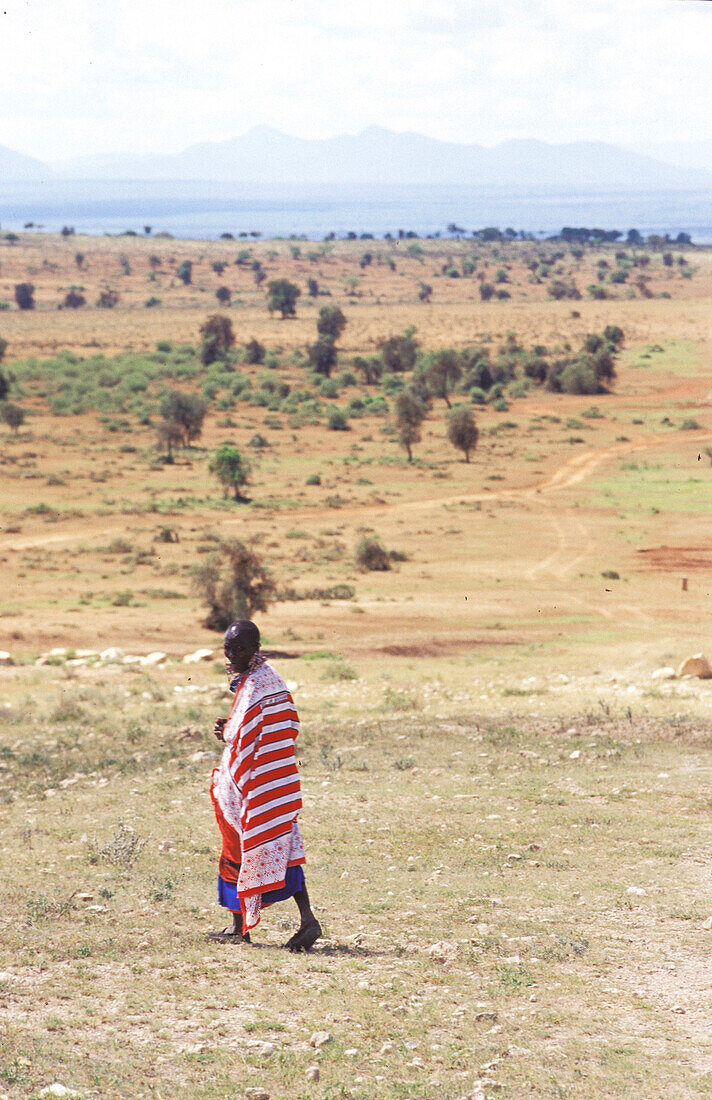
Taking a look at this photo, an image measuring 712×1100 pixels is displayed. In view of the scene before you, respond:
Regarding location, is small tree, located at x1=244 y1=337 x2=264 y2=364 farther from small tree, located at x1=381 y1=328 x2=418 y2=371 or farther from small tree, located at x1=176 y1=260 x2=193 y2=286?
small tree, located at x1=176 y1=260 x2=193 y2=286

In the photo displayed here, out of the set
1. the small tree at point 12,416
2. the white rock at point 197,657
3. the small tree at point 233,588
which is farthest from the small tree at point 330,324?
the white rock at point 197,657

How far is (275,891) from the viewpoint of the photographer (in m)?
5.94

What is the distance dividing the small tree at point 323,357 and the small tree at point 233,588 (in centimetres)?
4112

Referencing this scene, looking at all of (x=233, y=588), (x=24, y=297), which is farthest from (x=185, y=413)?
(x=24, y=297)

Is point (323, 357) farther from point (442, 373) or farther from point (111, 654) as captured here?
point (111, 654)

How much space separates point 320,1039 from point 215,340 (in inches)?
2503

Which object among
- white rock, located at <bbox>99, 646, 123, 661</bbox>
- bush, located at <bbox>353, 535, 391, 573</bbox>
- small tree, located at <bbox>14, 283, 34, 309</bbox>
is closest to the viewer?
white rock, located at <bbox>99, 646, 123, 661</bbox>

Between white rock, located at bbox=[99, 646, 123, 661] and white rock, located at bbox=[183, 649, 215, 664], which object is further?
white rock, located at bbox=[99, 646, 123, 661]

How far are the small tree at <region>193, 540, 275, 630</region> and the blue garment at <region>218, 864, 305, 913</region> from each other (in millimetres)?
15601

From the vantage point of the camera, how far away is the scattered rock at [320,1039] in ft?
16.3

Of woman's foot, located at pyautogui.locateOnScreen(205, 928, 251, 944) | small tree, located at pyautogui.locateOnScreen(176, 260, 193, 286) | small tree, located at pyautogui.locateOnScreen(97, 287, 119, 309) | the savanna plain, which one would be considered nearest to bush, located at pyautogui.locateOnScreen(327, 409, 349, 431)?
the savanna plain

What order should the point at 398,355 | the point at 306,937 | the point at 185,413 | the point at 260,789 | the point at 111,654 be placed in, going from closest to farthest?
the point at 260,789, the point at 306,937, the point at 111,654, the point at 185,413, the point at 398,355

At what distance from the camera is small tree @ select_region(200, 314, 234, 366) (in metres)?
65.7

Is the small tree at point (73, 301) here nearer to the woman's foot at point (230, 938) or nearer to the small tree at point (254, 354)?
the small tree at point (254, 354)
